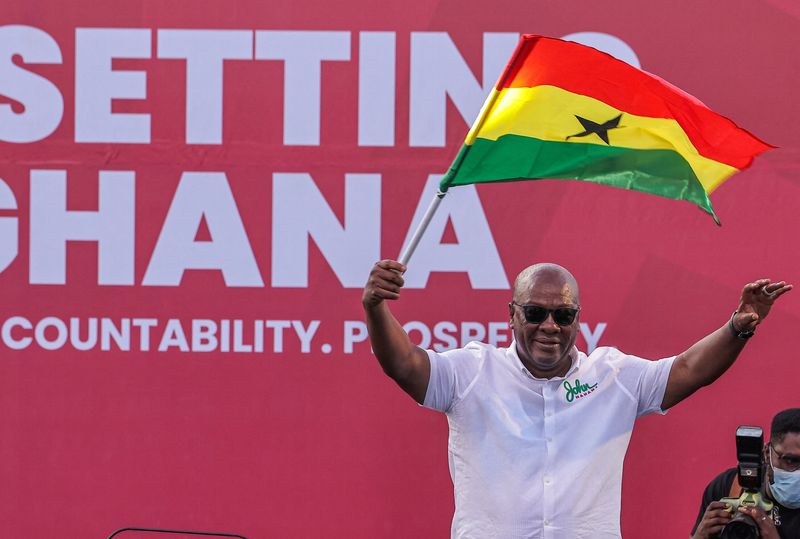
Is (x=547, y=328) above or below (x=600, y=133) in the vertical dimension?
below

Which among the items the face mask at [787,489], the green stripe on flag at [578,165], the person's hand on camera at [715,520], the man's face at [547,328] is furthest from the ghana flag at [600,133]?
the face mask at [787,489]

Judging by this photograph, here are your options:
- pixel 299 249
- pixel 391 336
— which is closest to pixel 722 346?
pixel 391 336

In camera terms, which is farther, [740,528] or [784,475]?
[784,475]

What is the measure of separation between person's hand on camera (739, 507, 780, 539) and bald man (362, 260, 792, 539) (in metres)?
0.31

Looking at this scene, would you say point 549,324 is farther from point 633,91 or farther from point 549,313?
point 633,91

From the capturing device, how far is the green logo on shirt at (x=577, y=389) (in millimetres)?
2898

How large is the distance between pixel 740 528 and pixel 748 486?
0.35 ft

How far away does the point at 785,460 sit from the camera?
327 centimetres

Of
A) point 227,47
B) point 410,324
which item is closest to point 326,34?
point 227,47

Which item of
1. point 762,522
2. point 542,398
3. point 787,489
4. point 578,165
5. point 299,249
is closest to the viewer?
point 762,522

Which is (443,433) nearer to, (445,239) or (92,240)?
(445,239)

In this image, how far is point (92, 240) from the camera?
3.93m

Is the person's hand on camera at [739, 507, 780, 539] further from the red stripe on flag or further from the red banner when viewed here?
the red banner

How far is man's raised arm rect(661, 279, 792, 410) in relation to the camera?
2.78 meters
